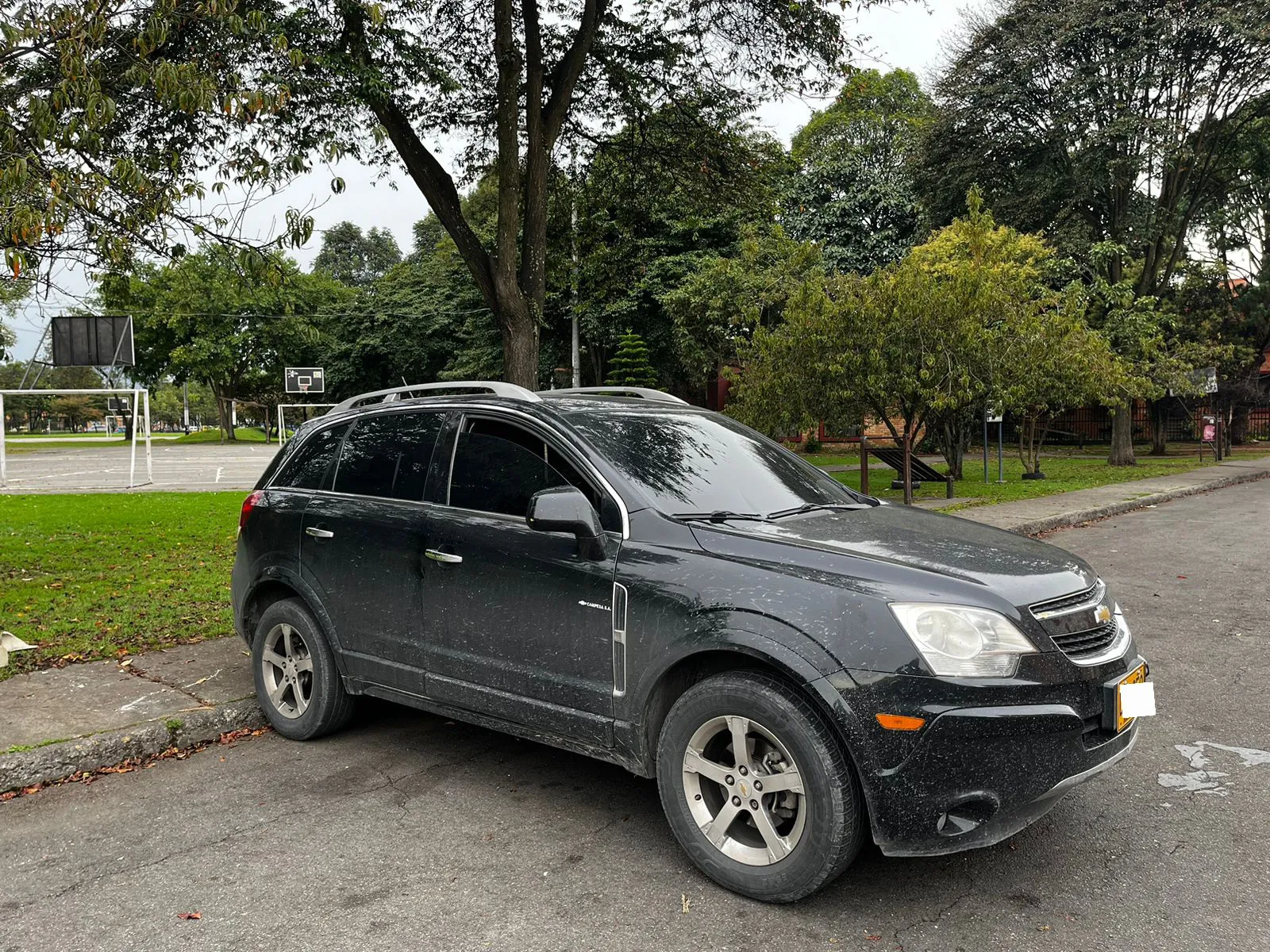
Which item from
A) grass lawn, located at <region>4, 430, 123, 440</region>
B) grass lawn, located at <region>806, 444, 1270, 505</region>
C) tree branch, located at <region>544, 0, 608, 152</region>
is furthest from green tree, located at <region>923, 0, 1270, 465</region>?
grass lawn, located at <region>4, 430, 123, 440</region>

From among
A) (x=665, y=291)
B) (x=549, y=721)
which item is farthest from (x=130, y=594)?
(x=665, y=291)

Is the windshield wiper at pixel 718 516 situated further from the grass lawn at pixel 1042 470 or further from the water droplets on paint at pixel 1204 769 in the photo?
the grass lawn at pixel 1042 470

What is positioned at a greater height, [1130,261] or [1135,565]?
[1130,261]

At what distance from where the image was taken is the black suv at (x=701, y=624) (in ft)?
9.71

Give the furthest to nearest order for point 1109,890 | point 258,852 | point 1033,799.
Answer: point 258,852
point 1109,890
point 1033,799

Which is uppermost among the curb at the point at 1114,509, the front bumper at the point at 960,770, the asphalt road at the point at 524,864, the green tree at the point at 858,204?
the green tree at the point at 858,204

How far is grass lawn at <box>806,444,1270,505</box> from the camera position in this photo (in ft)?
59.6

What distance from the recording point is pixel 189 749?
15.9ft

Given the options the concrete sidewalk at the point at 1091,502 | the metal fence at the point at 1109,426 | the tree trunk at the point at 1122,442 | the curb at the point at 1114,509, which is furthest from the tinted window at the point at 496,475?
the metal fence at the point at 1109,426

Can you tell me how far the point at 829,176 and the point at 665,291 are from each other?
722 centimetres

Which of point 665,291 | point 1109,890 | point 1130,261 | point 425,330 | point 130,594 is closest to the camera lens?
point 1109,890

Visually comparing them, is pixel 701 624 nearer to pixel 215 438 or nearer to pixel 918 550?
pixel 918 550

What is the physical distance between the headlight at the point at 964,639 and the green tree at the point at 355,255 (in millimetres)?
92194

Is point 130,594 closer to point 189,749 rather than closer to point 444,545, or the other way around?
point 189,749
